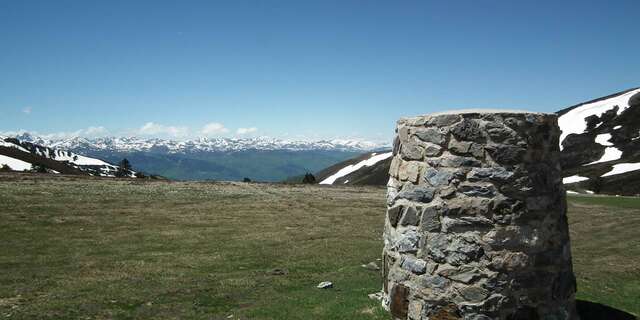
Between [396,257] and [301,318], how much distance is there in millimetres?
3383

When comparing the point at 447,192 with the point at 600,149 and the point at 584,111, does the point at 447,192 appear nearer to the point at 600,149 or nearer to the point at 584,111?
the point at 600,149

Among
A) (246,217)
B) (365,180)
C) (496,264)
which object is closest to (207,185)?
(246,217)

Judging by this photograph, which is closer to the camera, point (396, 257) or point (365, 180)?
point (396, 257)

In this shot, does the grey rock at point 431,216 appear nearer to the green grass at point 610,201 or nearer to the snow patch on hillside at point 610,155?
the green grass at point 610,201

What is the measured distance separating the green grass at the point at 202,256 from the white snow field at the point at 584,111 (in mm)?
90510

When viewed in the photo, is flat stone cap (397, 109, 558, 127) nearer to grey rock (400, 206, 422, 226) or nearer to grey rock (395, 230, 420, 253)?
grey rock (400, 206, 422, 226)

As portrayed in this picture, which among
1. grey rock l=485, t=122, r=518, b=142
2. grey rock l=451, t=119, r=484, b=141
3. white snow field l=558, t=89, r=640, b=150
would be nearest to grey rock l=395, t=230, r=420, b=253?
grey rock l=451, t=119, r=484, b=141

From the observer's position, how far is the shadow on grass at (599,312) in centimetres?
1458

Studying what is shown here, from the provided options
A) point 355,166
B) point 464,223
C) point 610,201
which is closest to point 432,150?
point 464,223

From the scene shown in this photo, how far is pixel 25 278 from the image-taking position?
16875mm

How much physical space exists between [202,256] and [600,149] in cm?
11005

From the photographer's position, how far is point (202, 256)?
22391 mm

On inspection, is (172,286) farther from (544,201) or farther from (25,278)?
(544,201)

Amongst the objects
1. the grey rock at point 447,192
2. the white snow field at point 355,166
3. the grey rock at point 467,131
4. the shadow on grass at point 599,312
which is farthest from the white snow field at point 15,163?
the shadow on grass at point 599,312
